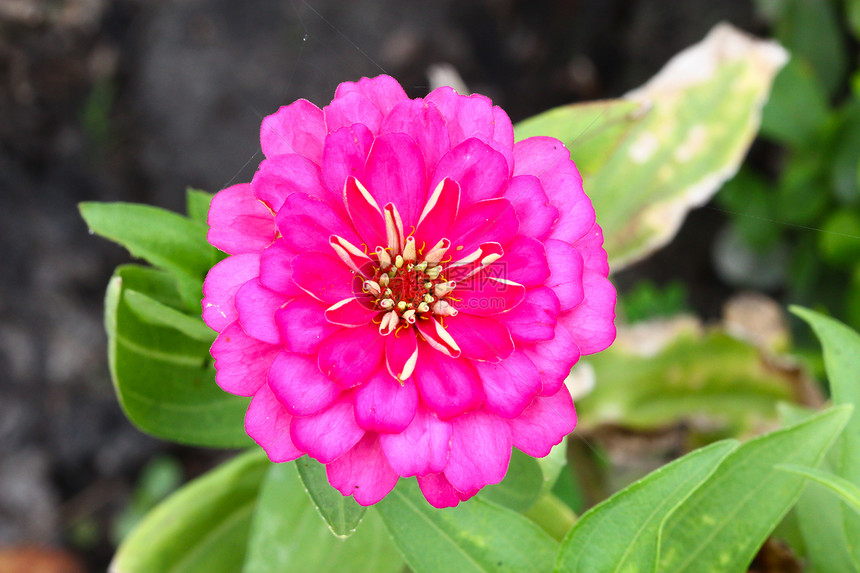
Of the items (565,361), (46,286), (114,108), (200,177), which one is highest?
(565,361)

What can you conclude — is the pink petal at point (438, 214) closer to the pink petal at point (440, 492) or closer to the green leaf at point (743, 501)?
the pink petal at point (440, 492)

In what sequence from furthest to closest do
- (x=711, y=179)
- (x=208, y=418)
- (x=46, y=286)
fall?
(x=46, y=286) < (x=711, y=179) < (x=208, y=418)

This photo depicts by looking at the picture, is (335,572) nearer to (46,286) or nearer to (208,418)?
(208,418)

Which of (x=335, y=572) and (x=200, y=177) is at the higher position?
(x=200, y=177)

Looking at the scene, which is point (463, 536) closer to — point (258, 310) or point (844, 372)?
point (258, 310)

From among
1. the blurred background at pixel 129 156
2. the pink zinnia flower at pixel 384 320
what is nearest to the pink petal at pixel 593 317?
the pink zinnia flower at pixel 384 320

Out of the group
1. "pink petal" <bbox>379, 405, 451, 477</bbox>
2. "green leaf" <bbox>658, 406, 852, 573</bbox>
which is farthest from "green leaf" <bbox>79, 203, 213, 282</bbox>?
"green leaf" <bbox>658, 406, 852, 573</bbox>

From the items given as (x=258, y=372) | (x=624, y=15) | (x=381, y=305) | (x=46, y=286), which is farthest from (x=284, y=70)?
(x=258, y=372)

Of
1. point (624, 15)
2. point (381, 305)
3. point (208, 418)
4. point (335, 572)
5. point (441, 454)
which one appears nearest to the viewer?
point (441, 454)
